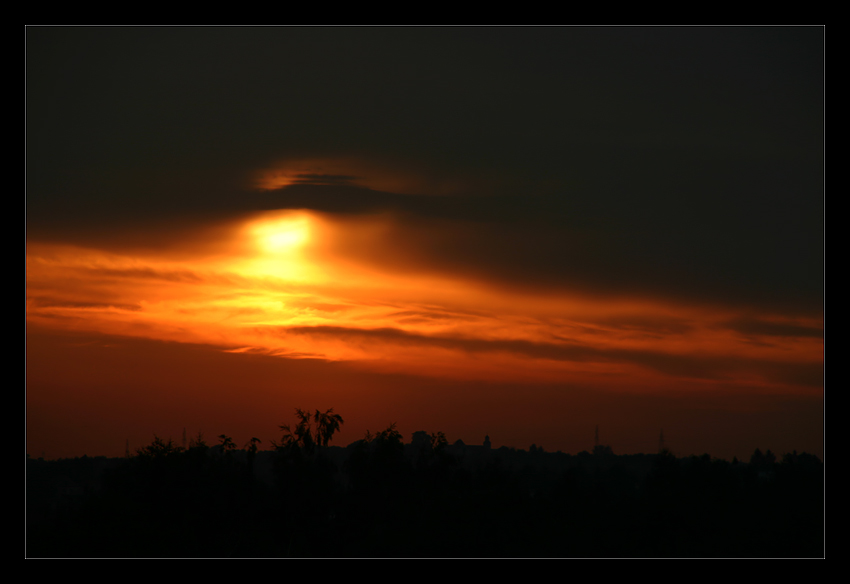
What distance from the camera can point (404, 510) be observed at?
49.1 m

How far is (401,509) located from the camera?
4931 centimetres

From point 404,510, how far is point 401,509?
262mm

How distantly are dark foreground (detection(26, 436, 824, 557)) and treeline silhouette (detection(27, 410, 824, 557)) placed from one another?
0.09 meters

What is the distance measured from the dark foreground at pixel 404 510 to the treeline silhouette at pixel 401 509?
3.4 inches

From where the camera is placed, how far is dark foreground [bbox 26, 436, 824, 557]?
44281 mm

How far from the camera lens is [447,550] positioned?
144 ft

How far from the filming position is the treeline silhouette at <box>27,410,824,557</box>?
44281 mm

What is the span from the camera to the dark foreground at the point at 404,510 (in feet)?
145

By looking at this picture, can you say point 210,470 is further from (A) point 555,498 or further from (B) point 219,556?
(A) point 555,498

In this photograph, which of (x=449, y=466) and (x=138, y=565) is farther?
(x=449, y=466)
